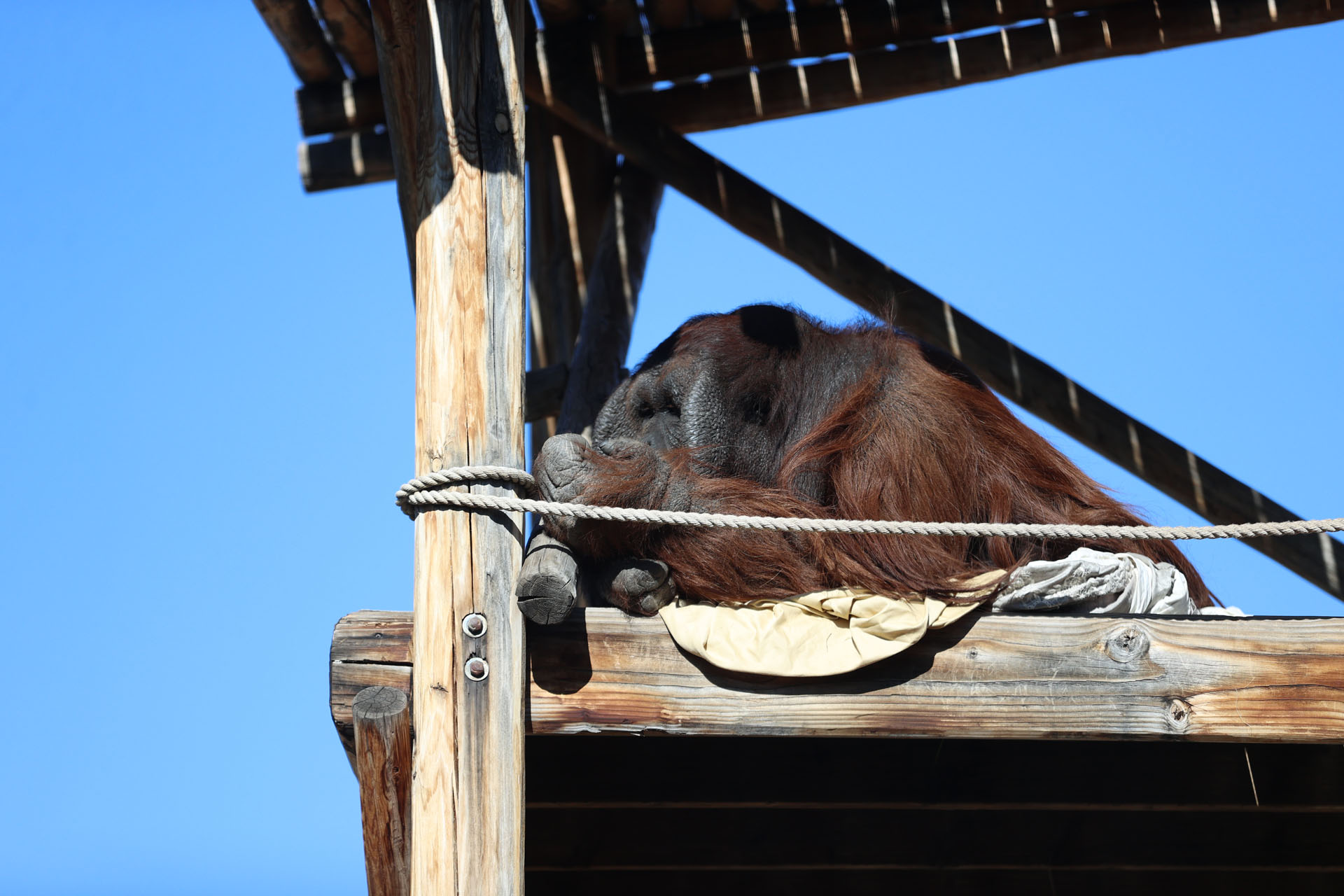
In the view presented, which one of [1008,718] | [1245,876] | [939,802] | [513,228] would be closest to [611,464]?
[513,228]

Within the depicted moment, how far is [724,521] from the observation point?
2184mm

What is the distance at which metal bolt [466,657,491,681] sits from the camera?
6.81 ft

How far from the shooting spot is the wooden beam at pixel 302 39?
401 centimetres

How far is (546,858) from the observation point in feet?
9.96

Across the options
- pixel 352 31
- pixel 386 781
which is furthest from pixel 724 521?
pixel 352 31

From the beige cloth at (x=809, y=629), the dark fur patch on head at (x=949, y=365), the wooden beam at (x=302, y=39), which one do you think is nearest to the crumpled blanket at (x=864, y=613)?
the beige cloth at (x=809, y=629)

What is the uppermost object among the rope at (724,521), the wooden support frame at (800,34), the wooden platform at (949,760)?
the wooden support frame at (800,34)

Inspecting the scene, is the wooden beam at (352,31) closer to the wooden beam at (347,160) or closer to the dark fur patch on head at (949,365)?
the wooden beam at (347,160)

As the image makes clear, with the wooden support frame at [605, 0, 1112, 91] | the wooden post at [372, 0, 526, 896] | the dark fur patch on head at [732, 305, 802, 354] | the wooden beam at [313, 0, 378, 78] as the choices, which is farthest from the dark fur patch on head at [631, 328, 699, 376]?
the wooden support frame at [605, 0, 1112, 91]

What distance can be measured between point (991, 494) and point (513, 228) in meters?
1.19

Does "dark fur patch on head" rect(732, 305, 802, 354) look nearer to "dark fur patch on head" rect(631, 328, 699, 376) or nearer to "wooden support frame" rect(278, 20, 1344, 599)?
"dark fur patch on head" rect(631, 328, 699, 376)

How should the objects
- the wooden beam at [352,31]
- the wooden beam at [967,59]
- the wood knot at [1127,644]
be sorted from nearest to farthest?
the wood knot at [1127,644] < the wooden beam at [352,31] < the wooden beam at [967,59]

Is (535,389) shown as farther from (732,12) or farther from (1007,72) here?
(1007,72)

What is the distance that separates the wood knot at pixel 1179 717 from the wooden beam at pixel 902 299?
2.28m
